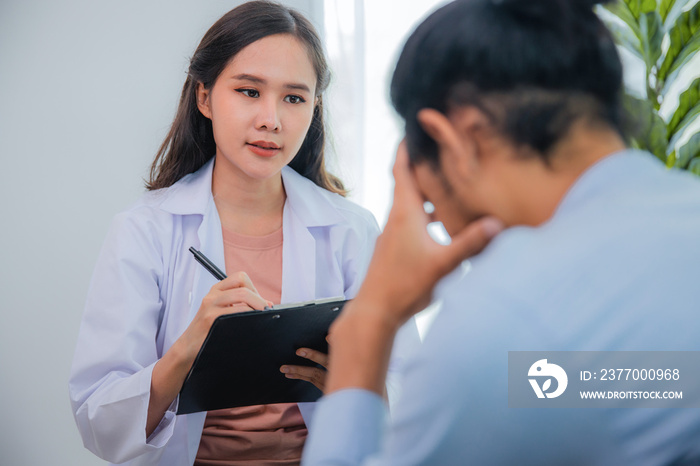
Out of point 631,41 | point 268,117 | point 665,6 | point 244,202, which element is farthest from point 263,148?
point 665,6

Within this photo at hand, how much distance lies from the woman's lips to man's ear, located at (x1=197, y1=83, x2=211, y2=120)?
17 centimetres

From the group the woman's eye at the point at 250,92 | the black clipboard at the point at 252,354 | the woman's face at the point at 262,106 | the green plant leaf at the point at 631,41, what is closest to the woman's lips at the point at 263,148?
the woman's face at the point at 262,106

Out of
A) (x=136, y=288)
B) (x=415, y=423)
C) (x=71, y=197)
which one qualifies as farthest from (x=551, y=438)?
(x=71, y=197)

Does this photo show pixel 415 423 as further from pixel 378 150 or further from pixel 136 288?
pixel 378 150

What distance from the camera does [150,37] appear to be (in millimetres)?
2293

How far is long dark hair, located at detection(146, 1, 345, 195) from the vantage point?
1.41 m

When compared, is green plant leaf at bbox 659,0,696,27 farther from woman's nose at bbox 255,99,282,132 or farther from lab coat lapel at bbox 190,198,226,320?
lab coat lapel at bbox 190,198,226,320

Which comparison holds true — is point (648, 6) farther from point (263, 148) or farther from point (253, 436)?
point (253, 436)

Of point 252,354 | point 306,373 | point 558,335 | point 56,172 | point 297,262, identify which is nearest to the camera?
point 558,335

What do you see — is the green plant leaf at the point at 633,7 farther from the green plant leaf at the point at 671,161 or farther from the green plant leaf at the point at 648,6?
the green plant leaf at the point at 671,161

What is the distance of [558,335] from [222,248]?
3.36 feet

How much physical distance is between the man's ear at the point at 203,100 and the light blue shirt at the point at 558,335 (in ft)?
3.55

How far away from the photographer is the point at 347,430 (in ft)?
1.90

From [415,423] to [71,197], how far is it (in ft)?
6.46
